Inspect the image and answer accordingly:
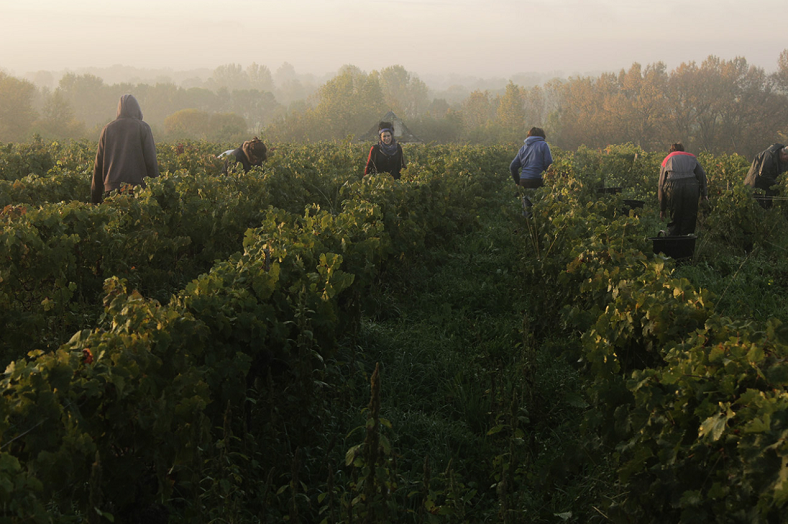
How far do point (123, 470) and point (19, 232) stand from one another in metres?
2.59

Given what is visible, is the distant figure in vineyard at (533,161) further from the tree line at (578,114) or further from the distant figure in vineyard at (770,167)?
the tree line at (578,114)

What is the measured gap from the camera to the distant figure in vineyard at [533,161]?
31.2ft

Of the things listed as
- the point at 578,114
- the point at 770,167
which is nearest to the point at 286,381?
the point at 770,167

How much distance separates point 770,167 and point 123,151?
1179cm

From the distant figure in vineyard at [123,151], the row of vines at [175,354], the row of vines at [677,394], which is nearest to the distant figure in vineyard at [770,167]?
the row of vines at [175,354]

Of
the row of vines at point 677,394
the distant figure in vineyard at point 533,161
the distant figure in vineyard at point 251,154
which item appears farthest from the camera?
the distant figure in vineyard at point 533,161

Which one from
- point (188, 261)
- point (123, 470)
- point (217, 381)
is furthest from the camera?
point (188, 261)

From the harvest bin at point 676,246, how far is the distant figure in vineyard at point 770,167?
482 cm

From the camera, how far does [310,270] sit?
386 cm

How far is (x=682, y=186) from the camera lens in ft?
27.8

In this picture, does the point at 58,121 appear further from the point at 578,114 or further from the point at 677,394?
the point at 677,394

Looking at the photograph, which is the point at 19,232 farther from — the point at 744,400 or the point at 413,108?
the point at 413,108

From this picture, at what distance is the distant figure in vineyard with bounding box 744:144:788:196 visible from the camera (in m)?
10.9

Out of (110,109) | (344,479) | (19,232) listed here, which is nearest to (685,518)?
(344,479)
